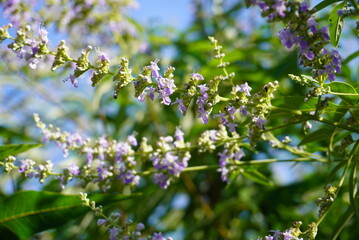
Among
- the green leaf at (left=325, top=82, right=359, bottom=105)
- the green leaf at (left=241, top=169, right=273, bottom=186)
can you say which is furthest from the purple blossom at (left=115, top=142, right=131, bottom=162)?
the green leaf at (left=325, top=82, right=359, bottom=105)

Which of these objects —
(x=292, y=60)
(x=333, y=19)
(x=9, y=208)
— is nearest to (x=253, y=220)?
(x=292, y=60)

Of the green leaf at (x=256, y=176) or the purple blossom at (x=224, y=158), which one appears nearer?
the purple blossom at (x=224, y=158)

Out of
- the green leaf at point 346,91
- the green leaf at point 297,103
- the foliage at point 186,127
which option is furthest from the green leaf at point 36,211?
the green leaf at point 346,91

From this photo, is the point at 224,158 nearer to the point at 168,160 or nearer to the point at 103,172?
the point at 168,160

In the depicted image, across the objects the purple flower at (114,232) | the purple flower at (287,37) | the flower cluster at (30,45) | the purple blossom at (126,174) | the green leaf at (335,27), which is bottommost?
the purple flower at (114,232)

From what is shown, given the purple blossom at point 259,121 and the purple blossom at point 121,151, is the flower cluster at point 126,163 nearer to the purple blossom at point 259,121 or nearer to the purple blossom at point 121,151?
the purple blossom at point 121,151

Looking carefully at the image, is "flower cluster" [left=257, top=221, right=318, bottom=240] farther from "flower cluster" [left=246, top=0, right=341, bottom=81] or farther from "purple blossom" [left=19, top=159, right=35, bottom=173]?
"purple blossom" [left=19, top=159, right=35, bottom=173]

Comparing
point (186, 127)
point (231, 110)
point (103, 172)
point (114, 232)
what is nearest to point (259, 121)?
point (231, 110)
